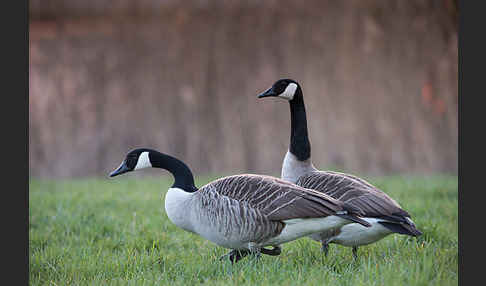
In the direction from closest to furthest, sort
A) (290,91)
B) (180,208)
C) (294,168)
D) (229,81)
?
(180,208), (294,168), (290,91), (229,81)

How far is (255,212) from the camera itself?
4086mm

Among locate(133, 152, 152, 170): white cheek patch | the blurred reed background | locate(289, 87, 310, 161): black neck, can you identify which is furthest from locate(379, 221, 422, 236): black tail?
the blurred reed background

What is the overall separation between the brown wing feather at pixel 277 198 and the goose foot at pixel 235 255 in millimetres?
582

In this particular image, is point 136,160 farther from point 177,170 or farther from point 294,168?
point 294,168

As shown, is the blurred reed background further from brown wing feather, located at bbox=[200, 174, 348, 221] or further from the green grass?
brown wing feather, located at bbox=[200, 174, 348, 221]

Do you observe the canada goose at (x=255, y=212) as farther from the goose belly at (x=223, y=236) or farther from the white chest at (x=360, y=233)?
the white chest at (x=360, y=233)

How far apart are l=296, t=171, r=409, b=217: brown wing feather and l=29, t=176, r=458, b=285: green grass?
40 cm

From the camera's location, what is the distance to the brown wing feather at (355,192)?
13.7ft

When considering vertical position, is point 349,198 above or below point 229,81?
below

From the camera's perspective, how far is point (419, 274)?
3.58 meters

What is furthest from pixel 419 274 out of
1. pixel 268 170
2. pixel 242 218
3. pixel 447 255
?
pixel 268 170

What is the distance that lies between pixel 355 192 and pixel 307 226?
595 millimetres

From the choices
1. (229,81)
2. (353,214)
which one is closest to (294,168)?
(353,214)

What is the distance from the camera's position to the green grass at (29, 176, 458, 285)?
12.4 ft
